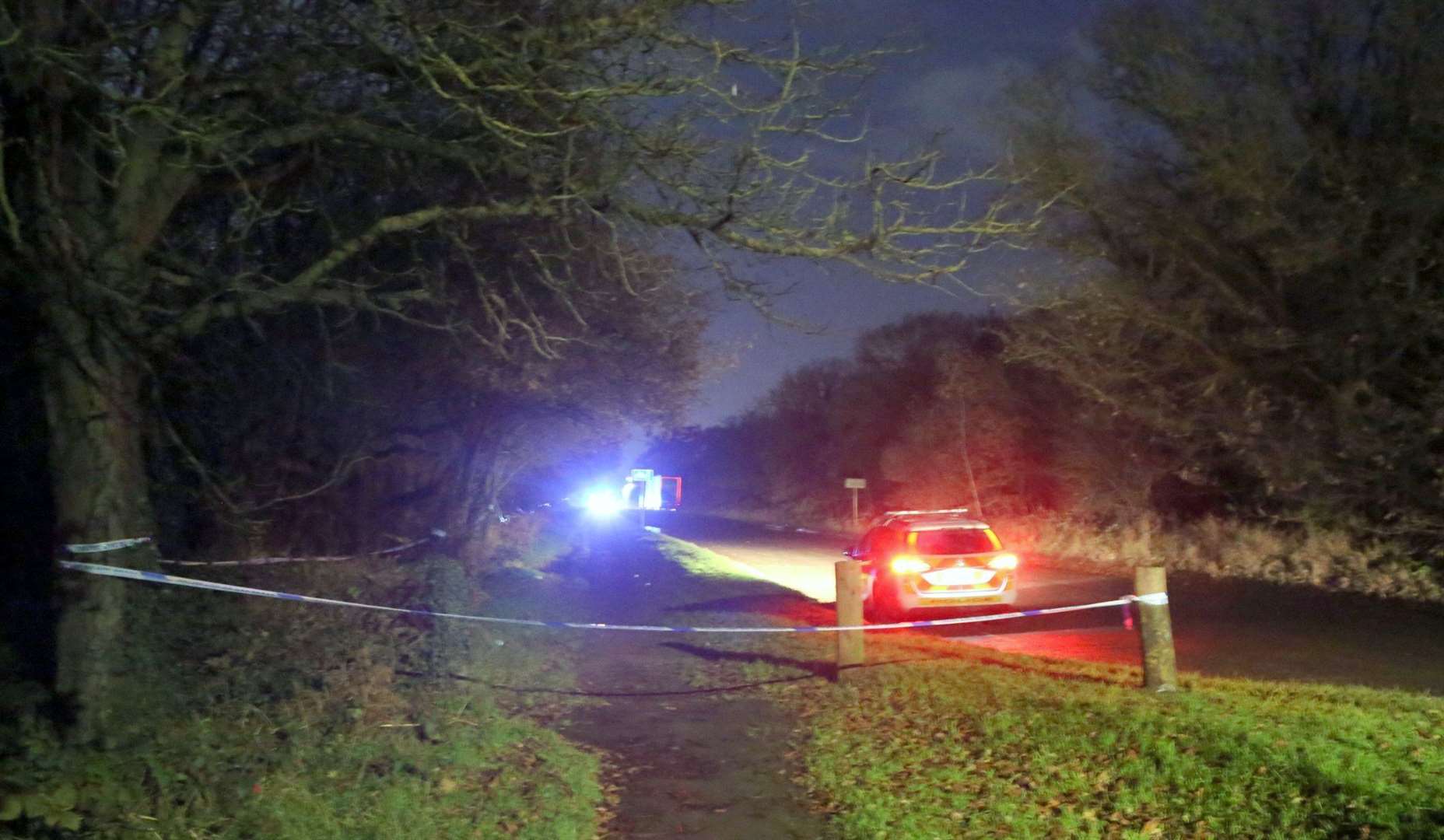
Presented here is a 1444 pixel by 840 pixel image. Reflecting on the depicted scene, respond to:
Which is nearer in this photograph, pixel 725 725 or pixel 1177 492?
pixel 725 725

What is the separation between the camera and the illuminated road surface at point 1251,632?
35.6 ft

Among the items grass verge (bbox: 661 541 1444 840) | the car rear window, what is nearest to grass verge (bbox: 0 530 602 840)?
grass verge (bbox: 661 541 1444 840)

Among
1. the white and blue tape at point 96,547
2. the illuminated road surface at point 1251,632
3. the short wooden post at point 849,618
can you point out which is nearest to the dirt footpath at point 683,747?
the short wooden post at point 849,618

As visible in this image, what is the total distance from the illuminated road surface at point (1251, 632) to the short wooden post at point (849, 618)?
2186mm

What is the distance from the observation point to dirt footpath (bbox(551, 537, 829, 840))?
7.21 m

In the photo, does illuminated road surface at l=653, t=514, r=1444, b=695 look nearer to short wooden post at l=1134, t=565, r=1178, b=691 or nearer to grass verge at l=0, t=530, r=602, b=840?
short wooden post at l=1134, t=565, r=1178, b=691

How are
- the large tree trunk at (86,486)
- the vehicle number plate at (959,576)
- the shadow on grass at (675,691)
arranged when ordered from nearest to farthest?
the large tree trunk at (86,486)
the shadow on grass at (675,691)
the vehicle number plate at (959,576)

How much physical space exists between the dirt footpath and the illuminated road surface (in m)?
3.52

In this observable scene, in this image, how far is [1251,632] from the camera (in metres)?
13.7

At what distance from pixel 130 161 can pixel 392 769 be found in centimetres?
409

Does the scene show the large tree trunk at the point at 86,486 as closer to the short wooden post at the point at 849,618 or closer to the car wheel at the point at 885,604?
the short wooden post at the point at 849,618

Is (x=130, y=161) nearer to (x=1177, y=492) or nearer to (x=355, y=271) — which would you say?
(x=355, y=271)

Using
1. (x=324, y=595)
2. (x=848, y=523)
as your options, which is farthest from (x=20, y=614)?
(x=848, y=523)

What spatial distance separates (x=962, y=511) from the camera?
15930 mm
